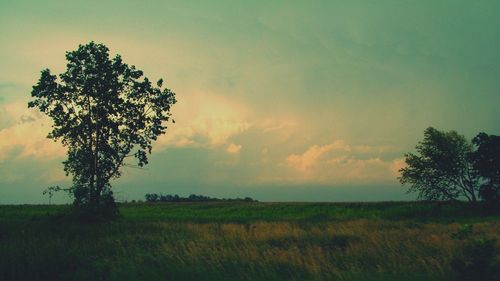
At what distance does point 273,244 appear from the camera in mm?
14328

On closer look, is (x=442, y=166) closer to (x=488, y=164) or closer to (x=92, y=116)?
(x=488, y=164)

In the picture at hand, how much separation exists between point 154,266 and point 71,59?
2749 cm

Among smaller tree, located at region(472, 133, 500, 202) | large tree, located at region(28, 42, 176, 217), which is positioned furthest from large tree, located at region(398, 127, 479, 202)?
large tree, located at region(28, 42, 176, 217)

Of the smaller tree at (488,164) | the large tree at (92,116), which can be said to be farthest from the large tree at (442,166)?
the large tree at (92,116)

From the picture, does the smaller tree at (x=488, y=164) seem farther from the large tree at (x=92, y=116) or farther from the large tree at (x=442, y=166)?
the large tree at (x=92, y=116)

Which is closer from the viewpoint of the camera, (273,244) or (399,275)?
(399,275)

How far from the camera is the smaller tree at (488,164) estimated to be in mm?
48719

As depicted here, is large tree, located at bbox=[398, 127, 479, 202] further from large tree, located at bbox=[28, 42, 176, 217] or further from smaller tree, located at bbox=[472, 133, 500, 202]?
large tree, located at bbox=[28, 42, 176, 217]

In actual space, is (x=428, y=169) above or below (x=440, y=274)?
above

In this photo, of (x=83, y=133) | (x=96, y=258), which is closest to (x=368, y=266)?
(x=96, y=258)

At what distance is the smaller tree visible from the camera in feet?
160

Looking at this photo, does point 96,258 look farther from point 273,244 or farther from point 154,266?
point 273,244

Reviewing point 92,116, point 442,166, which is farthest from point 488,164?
point 92,116

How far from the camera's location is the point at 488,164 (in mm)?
50125
